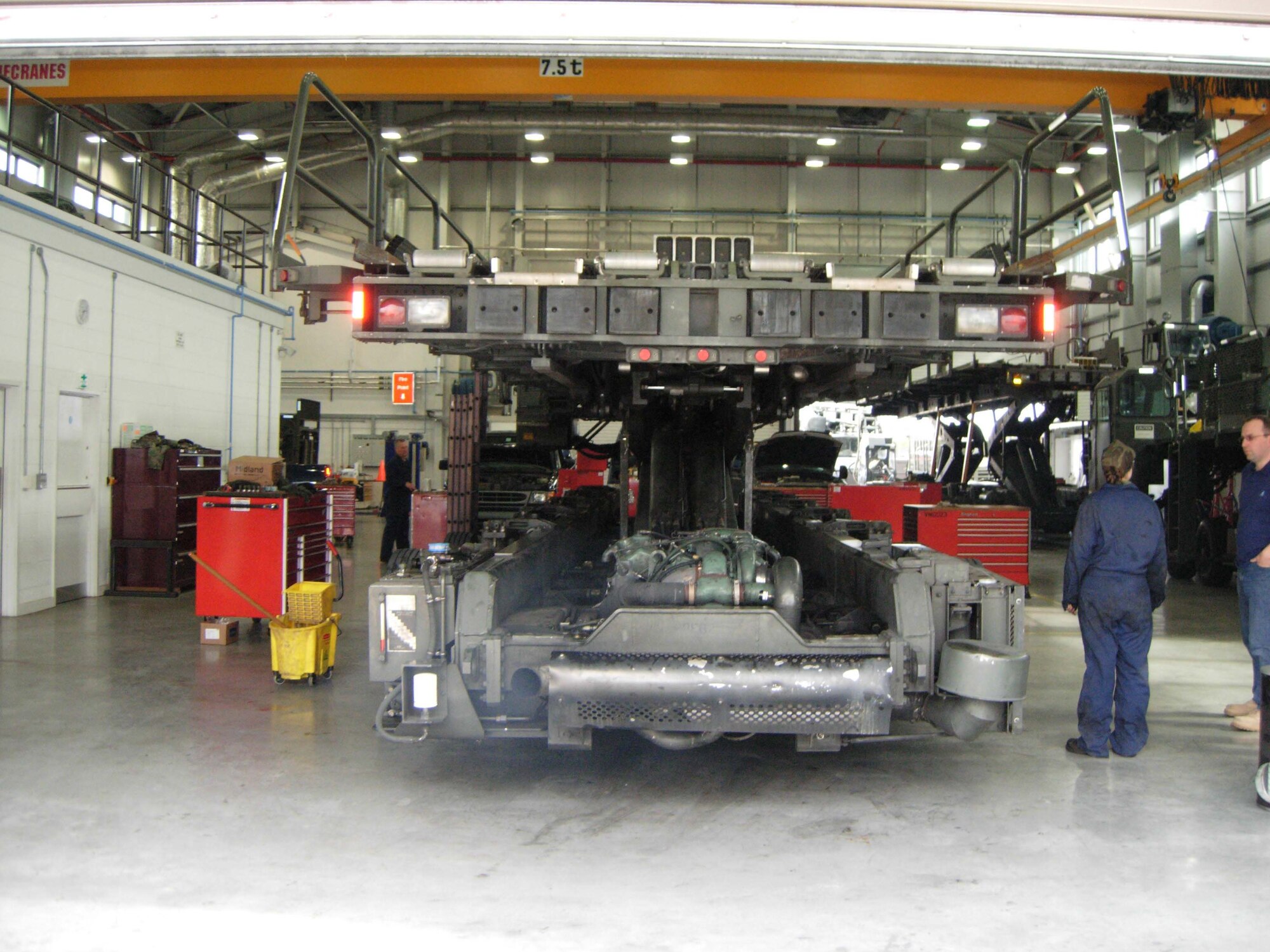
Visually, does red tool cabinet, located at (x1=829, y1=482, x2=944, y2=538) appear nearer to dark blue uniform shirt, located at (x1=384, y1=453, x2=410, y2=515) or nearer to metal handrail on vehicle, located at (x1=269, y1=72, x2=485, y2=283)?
dark blue uniform shirt, located at (x1=384, y1=453, x2=410, y2=515)

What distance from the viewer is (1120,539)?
4570mm

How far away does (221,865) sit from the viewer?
3355mm

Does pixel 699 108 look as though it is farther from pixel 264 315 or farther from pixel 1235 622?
pixel 1235 622

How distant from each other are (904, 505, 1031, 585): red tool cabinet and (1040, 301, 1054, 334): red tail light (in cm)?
679

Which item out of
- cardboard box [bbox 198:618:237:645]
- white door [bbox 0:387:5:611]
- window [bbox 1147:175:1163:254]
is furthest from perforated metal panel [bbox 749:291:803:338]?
window [bbox 1147:175:1163:254]

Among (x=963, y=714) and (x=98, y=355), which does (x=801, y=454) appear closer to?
(x=98, y=355)

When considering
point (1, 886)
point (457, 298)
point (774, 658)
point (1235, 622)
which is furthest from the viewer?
point (1235, 622)

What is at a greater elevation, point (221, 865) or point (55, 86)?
point (55, 86)

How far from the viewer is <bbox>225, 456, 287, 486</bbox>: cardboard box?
895 cm

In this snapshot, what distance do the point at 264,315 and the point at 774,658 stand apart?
12015mm

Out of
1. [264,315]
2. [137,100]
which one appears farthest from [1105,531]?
[264,315]

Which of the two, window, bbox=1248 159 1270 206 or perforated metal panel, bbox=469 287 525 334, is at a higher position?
window, bbox=1248 159 1270 206

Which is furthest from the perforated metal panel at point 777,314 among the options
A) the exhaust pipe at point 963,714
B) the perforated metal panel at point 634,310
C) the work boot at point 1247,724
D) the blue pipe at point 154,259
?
the blue pipe at point 154,259

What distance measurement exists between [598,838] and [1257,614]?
3.73m
